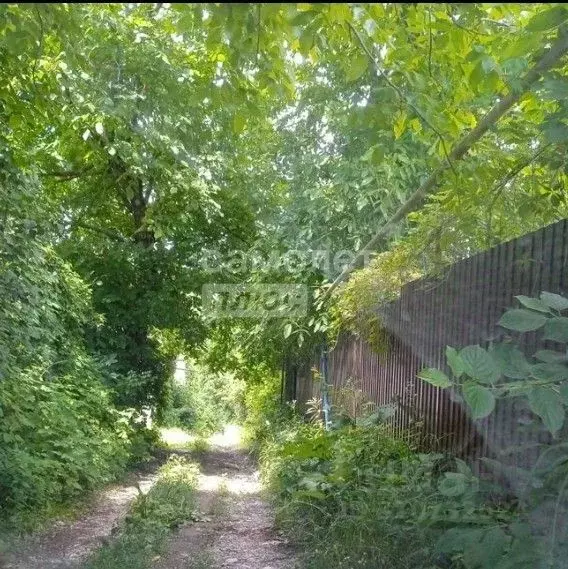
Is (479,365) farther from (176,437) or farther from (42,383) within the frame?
(176,437)

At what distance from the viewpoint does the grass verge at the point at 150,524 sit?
5586 mm

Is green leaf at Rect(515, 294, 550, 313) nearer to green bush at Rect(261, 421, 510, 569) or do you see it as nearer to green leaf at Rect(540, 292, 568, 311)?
green leaf at Rect(540, 292, 568, 311)

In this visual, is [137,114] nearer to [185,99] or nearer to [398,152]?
[185,99]

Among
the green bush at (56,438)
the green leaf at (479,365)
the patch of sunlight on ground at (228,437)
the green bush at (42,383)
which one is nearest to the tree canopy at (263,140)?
the green bush at (42,383)

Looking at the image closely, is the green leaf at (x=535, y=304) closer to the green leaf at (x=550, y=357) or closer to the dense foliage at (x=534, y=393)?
the dense foliage at (x=534, y=393)

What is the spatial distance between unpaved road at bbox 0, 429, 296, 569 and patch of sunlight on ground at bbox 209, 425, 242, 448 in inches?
328

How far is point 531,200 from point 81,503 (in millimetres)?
5819

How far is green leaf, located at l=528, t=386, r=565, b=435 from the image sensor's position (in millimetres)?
2750

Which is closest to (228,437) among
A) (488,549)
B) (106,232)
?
(106,232)

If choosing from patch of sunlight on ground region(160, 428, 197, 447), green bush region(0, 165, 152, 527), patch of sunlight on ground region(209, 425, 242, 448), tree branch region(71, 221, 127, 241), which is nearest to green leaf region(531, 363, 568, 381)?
green bush region(0, 165, 152, 527)

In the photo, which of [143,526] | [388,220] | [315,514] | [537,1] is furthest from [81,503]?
[537,1]

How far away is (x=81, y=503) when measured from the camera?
8.71 meters

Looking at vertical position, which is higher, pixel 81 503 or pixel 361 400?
pixel 361 400

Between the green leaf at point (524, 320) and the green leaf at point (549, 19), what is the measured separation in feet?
3.84
